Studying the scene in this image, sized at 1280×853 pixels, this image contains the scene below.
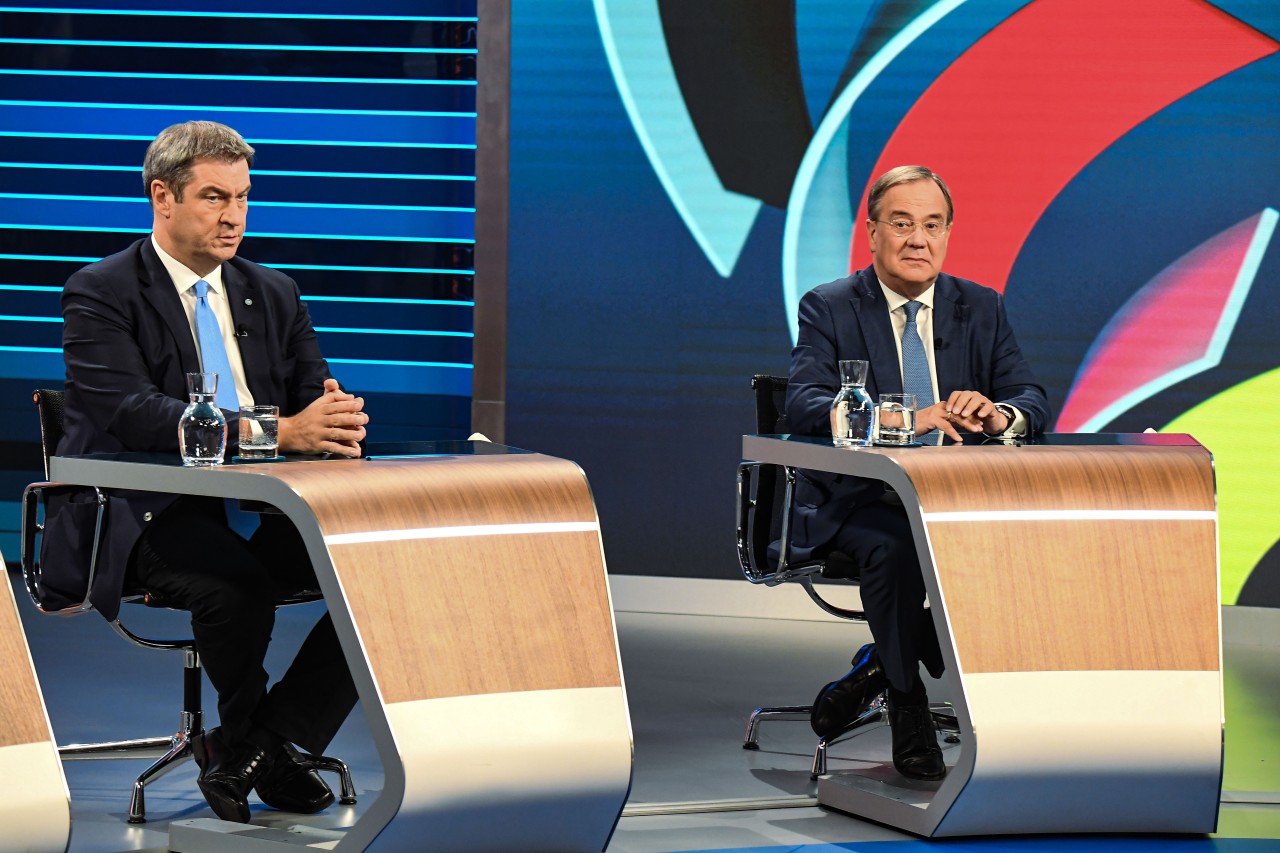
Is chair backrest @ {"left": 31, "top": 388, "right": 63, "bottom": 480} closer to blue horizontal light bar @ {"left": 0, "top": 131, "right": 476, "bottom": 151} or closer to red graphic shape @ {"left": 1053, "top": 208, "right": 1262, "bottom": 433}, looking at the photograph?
blue horizontal light bar @ {"left": 0, "top": 131, "right": 476, "bottom": 151}

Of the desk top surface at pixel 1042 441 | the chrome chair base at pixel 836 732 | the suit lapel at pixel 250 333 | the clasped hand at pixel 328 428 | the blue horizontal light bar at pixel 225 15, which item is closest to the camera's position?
the clasped hand at pixel 328 428

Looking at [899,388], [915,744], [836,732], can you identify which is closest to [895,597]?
[915,744]

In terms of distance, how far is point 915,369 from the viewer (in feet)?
12.7

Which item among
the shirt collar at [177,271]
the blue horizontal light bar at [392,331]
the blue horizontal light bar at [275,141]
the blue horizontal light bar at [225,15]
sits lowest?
the blue horizontal light bar at [392,331]

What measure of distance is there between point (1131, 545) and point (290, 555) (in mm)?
1659

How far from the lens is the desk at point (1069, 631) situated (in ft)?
9.96

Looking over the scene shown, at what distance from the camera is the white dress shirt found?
11.3 ft

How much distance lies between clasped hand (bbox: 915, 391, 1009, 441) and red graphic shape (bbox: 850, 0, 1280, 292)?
2059 mm

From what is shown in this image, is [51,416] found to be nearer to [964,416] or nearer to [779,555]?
[779,555]

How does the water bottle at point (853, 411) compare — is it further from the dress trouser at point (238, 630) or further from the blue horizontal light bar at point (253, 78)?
the blue horizontal light bar at point (253, 78)

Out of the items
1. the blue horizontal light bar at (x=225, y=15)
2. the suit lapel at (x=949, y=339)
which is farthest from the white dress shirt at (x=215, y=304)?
the blue horizontal light bar at (x=225, y=15)

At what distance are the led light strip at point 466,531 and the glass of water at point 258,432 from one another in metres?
0.35

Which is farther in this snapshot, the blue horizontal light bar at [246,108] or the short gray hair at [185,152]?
the blue horizontal light bar at [246,108]

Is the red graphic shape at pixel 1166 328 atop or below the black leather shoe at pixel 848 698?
atop
